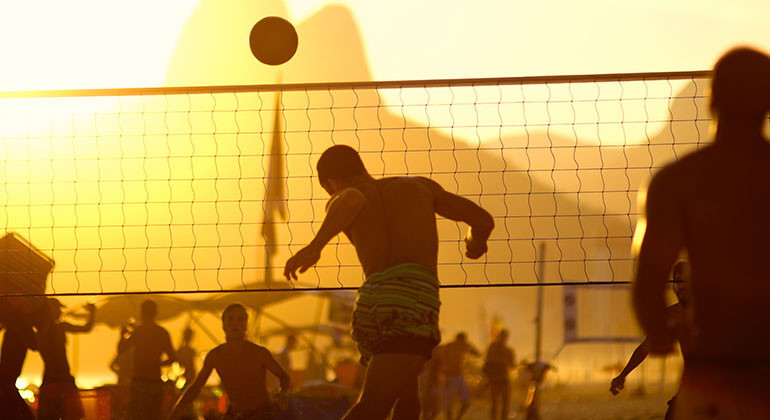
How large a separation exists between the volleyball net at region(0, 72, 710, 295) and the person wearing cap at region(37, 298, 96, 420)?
454mm

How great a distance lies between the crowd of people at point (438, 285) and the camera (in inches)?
105

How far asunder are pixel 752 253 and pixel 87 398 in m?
6.33

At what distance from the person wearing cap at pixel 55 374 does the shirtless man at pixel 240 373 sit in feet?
6.36

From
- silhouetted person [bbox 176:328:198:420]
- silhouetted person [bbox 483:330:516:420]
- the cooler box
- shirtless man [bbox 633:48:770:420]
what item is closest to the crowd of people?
shirtless man [bbox 633:48:770:420]

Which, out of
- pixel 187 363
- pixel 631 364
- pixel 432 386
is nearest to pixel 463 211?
pixel 631 364

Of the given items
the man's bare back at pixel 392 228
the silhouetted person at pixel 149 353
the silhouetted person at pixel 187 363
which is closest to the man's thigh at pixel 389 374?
the man's bare back at pixel 392 228

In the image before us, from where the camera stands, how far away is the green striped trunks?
4484 millimetres

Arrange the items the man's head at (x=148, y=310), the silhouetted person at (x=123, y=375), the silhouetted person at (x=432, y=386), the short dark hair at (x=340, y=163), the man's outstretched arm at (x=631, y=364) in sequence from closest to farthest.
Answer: the short dark hair at (x=340, y=163) < the man's outstretched arm at (x=631, y=364) < the silhouetted person at (x=123, y=375) < the man's head at (x=148, y=310) < the silhouetted person at (x=432, y=386)

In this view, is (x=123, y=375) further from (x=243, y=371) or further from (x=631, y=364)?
(x=631, y=364)

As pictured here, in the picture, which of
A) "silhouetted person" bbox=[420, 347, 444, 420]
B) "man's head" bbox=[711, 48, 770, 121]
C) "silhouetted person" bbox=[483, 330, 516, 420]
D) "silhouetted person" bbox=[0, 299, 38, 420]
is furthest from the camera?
"silhouetted person" bbox=[483, 330, 516, 420]

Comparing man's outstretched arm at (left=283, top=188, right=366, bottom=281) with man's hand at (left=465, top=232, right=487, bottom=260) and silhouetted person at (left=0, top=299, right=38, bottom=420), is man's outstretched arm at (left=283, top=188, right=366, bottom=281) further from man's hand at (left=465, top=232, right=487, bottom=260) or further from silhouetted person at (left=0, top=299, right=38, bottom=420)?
silhouetted person at (left=0, top=299, right=38, bottom=420)

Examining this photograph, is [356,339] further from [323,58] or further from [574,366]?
[323,58]

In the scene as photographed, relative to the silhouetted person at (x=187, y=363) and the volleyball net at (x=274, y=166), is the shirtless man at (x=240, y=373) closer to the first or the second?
the volleyball net at (x=274, y=166)

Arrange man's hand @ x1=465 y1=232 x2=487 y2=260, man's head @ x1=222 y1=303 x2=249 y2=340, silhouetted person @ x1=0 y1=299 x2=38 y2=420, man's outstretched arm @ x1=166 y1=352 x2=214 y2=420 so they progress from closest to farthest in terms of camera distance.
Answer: man's hand @ x1=465 y1=232 x2=487 y2=260, man's outstretched arm @ x1=166 y1=352 x2=214 y2=420, man's head @ x1=222 y1=303 x2=249 y2=340, silhouetted person @ x1=0 y1=299 x2=38 y2=420
